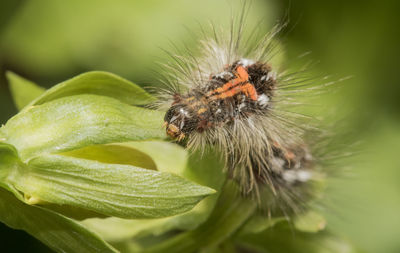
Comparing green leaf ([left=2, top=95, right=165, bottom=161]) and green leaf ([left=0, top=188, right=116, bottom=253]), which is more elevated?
green leaf ([left=2, top=95, right=165, bottom=161])

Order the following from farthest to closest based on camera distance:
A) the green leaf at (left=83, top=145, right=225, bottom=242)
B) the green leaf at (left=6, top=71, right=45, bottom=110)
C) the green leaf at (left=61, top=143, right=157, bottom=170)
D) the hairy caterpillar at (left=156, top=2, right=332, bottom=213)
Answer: the green leaf at (left=6, top=71, right=45, bottom=110) < the green leaf at (left=83, top=145, right=225, bottom=242) < the hairy caterpillar at (left=156, top=2, right=332, bottom=213) < the green leaf at (left=61, top=143, right=157, bottom=170)

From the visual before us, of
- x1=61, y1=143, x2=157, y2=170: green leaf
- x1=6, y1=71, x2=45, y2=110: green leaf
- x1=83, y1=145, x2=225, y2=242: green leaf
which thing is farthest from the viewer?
x1=6, y1=71, x2=45, y2=110: green leaf

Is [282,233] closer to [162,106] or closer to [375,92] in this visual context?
[162,106]

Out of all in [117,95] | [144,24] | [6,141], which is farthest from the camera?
[144,24]

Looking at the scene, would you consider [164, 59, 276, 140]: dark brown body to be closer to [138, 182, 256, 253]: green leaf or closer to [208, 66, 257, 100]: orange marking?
[208, 66, 257, 100]: orange marking

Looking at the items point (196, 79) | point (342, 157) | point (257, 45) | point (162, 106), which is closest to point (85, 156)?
point (162, 106)

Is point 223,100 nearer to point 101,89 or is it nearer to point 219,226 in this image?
point 101,89

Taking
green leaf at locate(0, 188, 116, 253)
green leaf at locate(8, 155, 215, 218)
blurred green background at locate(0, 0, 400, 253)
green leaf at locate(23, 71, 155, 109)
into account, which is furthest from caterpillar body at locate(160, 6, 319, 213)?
blurred green background at locate(0, 0, 400, 253)
